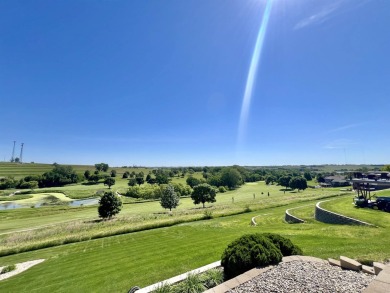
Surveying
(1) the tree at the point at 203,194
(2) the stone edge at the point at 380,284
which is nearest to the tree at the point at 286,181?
(1) the tree at the point at 203,194

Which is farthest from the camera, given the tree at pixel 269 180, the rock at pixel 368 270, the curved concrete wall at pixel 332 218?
the tree at pixel 269 180

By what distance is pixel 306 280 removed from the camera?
6.40 m

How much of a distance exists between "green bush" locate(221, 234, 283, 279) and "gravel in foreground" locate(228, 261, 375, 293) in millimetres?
371

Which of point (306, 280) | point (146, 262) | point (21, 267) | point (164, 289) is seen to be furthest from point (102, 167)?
point (306, 280)

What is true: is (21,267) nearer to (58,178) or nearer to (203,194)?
(203,194)

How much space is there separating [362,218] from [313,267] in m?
14.5

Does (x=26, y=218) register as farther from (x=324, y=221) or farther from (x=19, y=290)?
(x=324, y=221)

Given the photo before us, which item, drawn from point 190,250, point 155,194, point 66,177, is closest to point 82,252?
point 190,250

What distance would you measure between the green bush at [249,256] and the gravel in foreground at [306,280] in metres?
0.37

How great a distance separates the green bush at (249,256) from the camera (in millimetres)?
7398

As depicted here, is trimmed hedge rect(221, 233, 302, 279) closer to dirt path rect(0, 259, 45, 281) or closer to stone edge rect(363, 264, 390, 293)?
stone edge rect(363, 264, 390, 293)

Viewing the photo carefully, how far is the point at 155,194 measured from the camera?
82.8m

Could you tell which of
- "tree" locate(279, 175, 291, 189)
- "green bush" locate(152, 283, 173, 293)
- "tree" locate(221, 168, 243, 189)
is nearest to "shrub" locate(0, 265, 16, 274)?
"green bush" locate(152, 283, 173, 293)

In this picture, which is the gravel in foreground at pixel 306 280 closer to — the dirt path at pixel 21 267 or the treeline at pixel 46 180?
the dirt path at pixel 21 267
